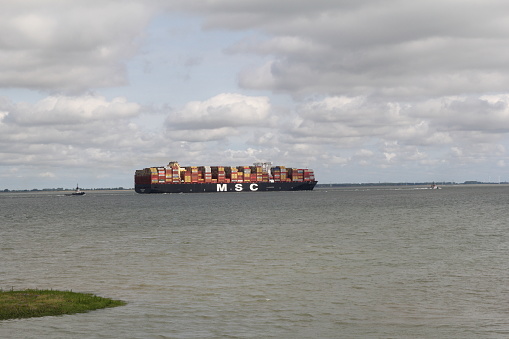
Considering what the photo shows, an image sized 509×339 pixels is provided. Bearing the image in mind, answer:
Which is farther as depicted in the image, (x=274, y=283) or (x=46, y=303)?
(x=274, y=283)

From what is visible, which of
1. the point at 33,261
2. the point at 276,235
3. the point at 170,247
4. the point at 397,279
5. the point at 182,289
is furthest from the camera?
the point at 276,235

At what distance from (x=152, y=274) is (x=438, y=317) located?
1636cm

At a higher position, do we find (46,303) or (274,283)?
(46,303)

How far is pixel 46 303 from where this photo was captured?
21.9 metres

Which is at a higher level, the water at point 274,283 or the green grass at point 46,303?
the green grass at point 46,303

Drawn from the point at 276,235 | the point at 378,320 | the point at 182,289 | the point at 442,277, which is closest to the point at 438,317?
A: the point at 378,320

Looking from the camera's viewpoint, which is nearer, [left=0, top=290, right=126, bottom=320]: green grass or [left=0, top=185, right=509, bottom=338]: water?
[left=0, top=185, right=509, bottom=338]: water

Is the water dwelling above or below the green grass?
below

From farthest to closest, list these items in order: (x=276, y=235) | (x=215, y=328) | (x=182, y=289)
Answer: (x=276, y=235), (x=182, y=289), (x=215, y=328)

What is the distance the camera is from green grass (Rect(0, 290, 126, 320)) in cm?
2062

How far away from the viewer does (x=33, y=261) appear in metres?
38.1

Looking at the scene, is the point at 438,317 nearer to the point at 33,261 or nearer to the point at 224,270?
the point at 224,270

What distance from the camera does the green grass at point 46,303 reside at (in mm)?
20625

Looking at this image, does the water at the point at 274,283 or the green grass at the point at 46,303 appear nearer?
the water at the point at 274,283
